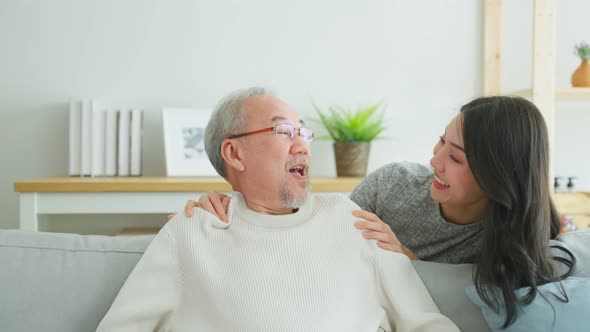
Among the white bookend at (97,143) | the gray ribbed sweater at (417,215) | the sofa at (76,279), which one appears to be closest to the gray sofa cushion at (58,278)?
the sofa at (76,279)

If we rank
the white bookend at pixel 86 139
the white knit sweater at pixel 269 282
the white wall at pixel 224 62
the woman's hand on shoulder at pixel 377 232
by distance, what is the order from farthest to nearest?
1. the white wall at pixel 224 62
2. the white bookend at pixel 86 139
3. the woman's hand on shoulder at pixel 377 232
4. the white knit sweater at pixel 269 282

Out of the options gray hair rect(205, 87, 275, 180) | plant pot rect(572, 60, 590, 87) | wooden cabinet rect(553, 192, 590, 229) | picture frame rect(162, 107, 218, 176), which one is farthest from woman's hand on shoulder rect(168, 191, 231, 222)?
plant pot rect(572, 60, 590, 87)

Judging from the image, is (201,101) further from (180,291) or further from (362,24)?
(180,291)

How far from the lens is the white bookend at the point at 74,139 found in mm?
2906

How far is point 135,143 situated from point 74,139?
29 centimetres

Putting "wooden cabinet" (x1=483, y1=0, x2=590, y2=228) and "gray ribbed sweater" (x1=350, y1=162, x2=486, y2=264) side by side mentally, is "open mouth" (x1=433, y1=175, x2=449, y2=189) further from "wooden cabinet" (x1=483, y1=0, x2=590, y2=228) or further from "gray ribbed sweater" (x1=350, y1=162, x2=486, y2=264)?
"wooden cabinet" (x1=483, y1=0, x2=590, y2=228)

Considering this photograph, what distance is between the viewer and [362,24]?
10.5 feet

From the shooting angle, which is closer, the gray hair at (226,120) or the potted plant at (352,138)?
the gray hair at (226,120)

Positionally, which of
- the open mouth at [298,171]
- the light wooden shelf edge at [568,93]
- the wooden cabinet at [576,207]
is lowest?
the wooden cabinet at [576,207]

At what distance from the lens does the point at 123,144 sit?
2.91 m

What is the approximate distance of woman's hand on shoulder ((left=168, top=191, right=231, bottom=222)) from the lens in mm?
1520

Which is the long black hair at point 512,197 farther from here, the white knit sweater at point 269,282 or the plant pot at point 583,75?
the plant pot at point 583,75

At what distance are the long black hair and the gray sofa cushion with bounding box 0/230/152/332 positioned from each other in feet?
2.79

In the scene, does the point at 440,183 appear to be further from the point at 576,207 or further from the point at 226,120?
the point at 576,207
